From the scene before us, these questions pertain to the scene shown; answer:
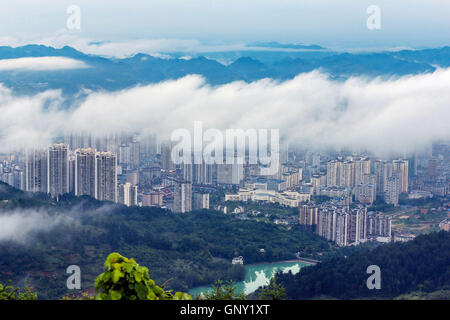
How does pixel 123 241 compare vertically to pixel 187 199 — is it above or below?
below

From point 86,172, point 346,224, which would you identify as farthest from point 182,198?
point 346,224

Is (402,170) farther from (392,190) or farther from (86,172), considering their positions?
(86,172)

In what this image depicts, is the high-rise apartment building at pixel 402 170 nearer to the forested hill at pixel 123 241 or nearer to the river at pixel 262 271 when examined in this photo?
the forested hill at pixel 123 241

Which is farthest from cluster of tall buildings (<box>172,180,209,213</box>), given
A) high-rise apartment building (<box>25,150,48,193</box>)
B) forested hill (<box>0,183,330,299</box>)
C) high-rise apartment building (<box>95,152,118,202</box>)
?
high-rise apartment building (<box>25,150,48,193</box>)

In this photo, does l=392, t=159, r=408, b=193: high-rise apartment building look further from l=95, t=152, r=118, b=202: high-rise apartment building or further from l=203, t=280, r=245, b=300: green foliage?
l=203, t=280, r=245, b=300: green foliage

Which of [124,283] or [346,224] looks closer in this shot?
[124,283]

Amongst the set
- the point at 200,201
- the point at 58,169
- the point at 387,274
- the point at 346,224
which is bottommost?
the point at 346,224
